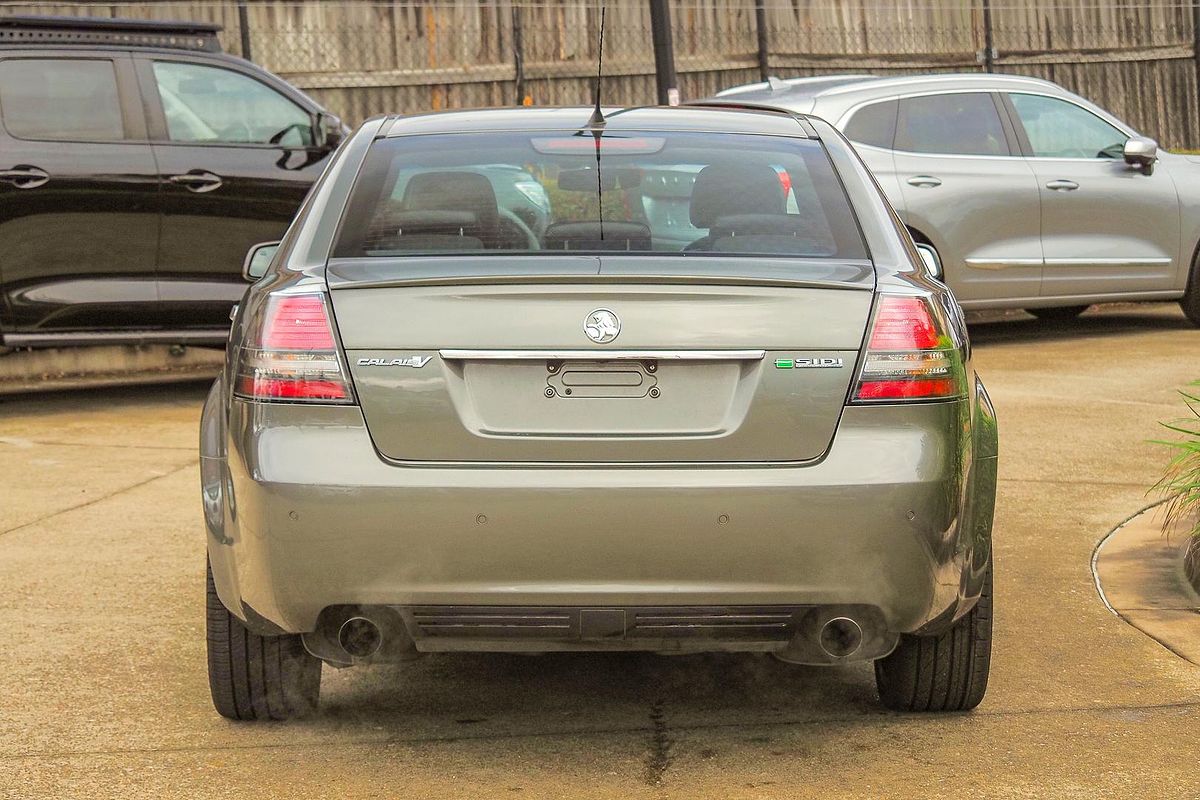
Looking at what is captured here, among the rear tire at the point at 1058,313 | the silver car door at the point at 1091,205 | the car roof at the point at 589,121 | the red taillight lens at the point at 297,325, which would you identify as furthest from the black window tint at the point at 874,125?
the red taillight lens at the point at 297,325

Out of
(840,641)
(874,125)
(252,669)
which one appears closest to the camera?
(840,641)

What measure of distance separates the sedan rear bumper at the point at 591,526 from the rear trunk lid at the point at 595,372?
2.0 inches

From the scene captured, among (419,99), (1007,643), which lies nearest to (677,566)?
(1007,643)

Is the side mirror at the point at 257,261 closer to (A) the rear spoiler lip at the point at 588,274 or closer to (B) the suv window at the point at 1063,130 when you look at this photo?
(A) the rear spoiler lip at the point at 588,274

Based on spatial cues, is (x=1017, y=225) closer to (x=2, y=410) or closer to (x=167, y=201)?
(x=167, y=201)

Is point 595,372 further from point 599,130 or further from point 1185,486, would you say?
point 1185,486

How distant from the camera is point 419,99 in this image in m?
16.9

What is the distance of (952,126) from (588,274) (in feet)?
26.2

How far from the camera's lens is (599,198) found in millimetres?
4277

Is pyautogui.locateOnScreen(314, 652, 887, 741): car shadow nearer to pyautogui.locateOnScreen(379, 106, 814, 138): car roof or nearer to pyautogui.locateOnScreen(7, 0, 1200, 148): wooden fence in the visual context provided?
pyautogui.locateOnScreen(379, 106, 814, 138): car roof

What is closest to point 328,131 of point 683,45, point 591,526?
point 591,526

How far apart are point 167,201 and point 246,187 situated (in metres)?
0.44

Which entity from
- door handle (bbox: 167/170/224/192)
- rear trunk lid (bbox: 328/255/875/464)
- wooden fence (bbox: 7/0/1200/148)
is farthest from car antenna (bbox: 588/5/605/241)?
wooden fence (bbox: 7/0/1200/148)

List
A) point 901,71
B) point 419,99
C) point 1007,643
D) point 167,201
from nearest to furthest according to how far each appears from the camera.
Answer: point 1007,643, point 167,201, point 419,99, point 901,71
